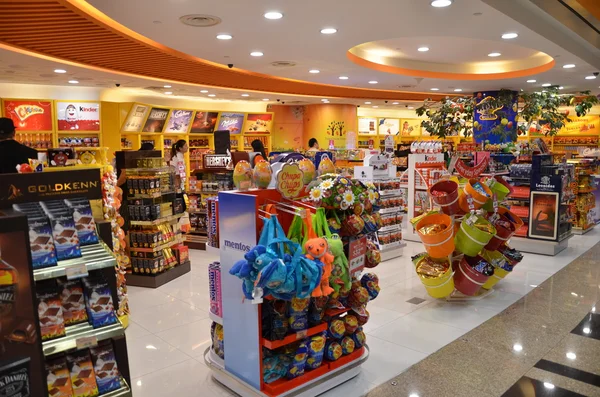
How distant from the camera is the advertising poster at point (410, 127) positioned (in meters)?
19.0

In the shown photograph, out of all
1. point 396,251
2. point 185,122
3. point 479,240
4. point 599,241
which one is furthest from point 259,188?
point 185,122

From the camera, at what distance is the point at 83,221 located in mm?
1993

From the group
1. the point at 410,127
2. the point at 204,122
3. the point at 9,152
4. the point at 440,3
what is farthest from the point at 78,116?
the point at 410,127

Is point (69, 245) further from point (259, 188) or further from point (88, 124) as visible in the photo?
point (88, 124)

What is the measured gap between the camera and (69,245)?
6.07 feet

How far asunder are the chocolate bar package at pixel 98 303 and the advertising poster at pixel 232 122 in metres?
11.9

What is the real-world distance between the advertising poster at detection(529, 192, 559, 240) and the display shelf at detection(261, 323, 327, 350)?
5.51 m

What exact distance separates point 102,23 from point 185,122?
7916mm

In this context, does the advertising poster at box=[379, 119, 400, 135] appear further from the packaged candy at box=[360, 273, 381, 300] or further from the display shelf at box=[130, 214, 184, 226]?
the packaged candy at box=[360, 273, 381, 300]

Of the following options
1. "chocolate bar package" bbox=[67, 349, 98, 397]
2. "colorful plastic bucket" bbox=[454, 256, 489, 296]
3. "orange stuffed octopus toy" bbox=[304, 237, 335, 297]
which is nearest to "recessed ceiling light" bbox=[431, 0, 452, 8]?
"colorful plastic bucket" bbox=[454, 256, 489, 296]

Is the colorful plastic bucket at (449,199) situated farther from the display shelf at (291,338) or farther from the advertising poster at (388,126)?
the advertising poster at (388,126)

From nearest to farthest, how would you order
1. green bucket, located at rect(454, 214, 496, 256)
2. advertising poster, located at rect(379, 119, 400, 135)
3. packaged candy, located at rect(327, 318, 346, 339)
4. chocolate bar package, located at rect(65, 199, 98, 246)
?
chocolate bar package, located at rect(65, 199, 98, 246) < packaged candy, located at rect(327, 318, 346, 339) < green bucket, located at rect(454, 214, 496, 256) < advertising poster, located at rect(379, 119, 400, 135)

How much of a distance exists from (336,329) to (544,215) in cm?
539

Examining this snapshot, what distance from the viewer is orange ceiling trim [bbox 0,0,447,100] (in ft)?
13.9
